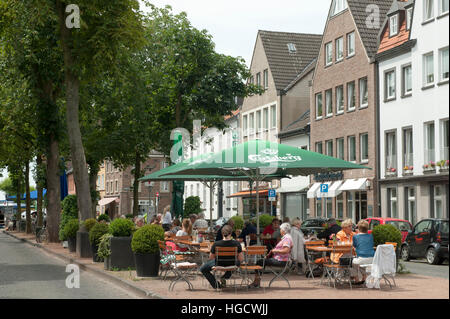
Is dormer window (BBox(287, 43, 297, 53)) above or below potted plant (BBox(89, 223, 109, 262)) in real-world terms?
above

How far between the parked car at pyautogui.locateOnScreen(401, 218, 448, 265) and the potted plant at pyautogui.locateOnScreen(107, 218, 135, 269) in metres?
11.2

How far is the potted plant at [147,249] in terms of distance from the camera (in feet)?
57.2

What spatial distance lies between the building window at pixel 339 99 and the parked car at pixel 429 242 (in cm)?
2274

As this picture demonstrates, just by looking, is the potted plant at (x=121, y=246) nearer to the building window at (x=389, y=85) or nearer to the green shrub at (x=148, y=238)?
the green shrub at (x=148, y=238)

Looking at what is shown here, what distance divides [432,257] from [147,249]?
1266 centimetres

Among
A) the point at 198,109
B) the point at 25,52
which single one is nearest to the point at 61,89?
the point at 25,52

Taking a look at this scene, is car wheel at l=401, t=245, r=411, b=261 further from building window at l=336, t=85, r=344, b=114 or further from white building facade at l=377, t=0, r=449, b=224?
→ building window at l=336, t=85, r=344, b=114

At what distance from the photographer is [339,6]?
165 ft

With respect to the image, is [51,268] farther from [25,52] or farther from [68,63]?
[25,52]

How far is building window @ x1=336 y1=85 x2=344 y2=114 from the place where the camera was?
49.9 meters

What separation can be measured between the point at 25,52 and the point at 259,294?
20.2 meters

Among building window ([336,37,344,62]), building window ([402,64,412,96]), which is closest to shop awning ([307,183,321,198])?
building window ([336,37,344,62])

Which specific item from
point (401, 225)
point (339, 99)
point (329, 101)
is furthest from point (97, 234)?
point (329, 101)

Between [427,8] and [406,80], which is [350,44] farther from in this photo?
[427,8]
